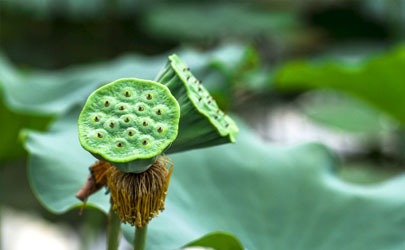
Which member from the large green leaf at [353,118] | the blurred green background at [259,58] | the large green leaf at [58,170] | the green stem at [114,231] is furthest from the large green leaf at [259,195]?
the large green leaf at [353,118]

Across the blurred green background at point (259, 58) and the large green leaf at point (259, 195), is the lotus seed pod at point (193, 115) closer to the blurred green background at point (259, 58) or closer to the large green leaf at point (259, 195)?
the large green leaf at point (259, 195)

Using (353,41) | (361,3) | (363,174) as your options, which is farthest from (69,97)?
(361,3)

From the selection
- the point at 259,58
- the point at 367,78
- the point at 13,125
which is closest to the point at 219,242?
the point at 13,125

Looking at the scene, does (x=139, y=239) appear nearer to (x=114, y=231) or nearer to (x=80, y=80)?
(x=114, y=231)

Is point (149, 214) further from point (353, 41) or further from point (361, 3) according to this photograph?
point (361, 3)

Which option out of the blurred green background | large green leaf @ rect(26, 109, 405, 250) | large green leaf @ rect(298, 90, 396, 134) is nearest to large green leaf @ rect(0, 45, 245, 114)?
the blurred green background

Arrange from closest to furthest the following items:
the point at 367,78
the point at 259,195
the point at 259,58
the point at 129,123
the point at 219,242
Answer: the point at 129,123 < the point at 219,242 < the point at 259,195 < the point at 367,78 < the point at 259,58

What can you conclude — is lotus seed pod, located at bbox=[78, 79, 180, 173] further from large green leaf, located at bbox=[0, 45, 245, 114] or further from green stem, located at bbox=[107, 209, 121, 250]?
large green leaf, located at bbox=[0, 45, 245, 114]
